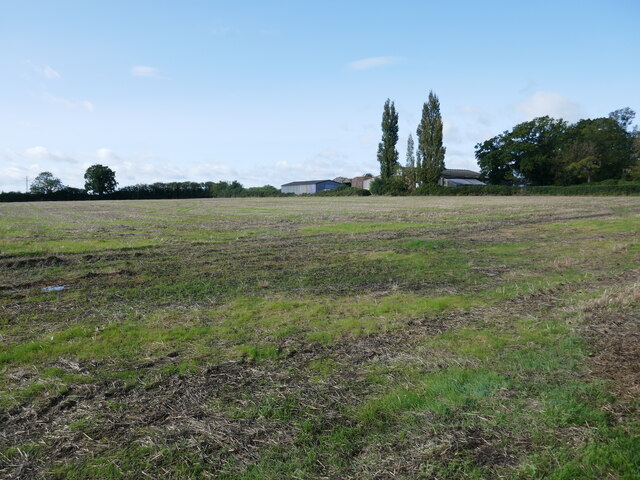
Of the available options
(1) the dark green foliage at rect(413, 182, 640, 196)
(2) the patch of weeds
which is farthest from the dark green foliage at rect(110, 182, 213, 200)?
(2) the patch of weeds

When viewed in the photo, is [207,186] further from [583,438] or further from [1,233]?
[583,438]

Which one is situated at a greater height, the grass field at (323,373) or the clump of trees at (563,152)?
the clump of trees at (563,152)

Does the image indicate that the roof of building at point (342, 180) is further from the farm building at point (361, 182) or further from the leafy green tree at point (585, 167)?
the leafy green tree at point (585, 167)

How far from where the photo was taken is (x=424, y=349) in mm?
5336

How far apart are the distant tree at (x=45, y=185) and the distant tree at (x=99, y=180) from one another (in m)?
6.65

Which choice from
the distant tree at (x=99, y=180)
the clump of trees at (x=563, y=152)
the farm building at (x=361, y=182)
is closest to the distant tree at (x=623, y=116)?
the clump of trees at (x=563, y=152)

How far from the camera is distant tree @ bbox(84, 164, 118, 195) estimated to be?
107 metres

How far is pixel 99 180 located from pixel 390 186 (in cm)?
7554

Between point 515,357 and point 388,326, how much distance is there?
1838mm

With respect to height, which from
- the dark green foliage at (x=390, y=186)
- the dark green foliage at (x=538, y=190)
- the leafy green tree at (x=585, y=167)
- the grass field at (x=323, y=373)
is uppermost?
the leafy green tree at (x=585, y=167)

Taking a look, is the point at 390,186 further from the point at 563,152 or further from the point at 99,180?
the point at 99,180

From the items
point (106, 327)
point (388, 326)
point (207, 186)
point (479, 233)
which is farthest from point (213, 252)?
point (207, 186)

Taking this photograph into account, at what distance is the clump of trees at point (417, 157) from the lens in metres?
87.2

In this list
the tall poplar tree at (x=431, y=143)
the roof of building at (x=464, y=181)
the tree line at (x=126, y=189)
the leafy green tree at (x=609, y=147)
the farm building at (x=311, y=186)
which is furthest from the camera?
the farm building at (x=311, y=186)
